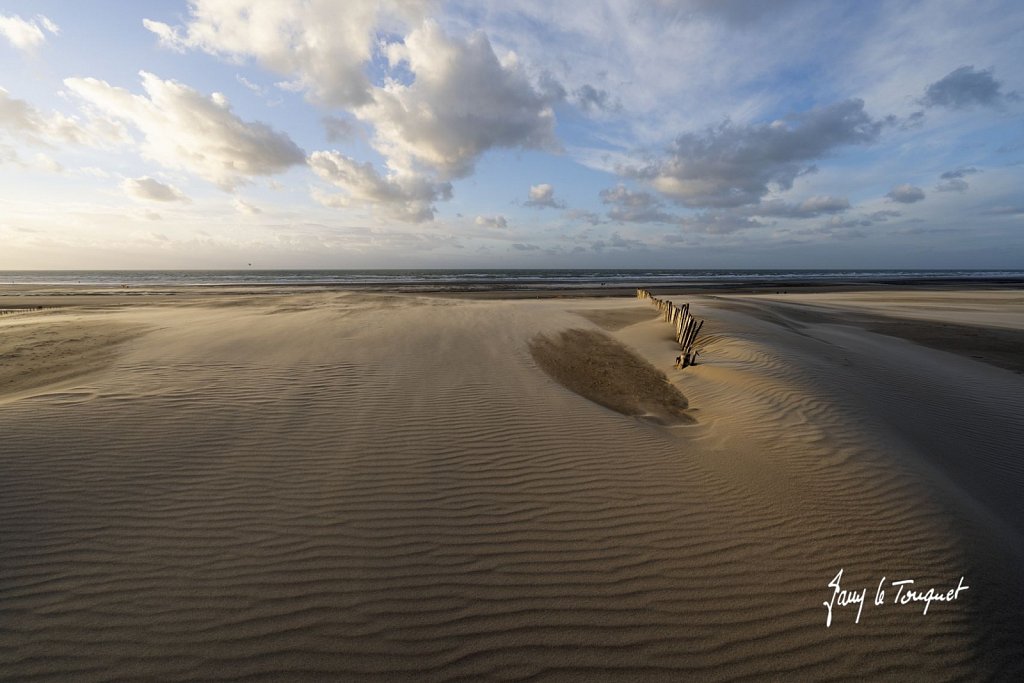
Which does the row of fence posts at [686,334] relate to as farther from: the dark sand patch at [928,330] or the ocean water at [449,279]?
the ocean water at [449,279]

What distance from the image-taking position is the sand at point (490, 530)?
2844 mm

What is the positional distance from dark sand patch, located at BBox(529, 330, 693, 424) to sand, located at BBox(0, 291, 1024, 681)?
1.66ft

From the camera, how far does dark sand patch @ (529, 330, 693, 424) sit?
8.08 m

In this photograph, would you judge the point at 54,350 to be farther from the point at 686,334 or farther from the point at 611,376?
the point at 686,334

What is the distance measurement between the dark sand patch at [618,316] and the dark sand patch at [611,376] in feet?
11.0

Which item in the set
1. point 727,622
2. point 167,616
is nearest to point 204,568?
point 167,616
